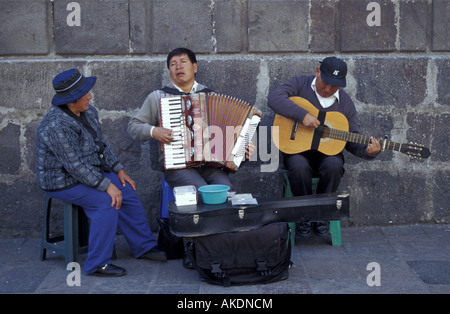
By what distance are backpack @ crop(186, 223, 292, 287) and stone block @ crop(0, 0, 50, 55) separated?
84.3 inches

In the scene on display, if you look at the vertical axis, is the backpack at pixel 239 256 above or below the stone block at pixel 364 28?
below

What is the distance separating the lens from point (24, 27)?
4652 millimetres

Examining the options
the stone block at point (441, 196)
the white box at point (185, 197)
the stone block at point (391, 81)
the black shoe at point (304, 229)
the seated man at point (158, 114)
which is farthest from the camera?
the stone block at point (441, 196)

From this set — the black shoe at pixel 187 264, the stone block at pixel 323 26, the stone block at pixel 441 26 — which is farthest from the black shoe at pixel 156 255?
the stone block at pixel 441 26

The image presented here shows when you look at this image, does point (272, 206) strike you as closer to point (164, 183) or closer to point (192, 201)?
point (192, 201)

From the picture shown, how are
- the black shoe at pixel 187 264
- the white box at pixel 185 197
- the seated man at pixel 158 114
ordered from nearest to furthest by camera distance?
the white box at pixel 185 197 < the black shoe at pixel 187 264 < the seated man at pixel 158 114

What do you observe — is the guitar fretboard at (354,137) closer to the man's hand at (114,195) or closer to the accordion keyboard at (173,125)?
the accordion keyboard at (173,125)

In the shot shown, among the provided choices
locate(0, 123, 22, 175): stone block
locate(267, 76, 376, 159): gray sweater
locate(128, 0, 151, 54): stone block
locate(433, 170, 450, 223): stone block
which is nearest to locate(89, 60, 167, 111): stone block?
locate(128, 0, 151, 54): stone block

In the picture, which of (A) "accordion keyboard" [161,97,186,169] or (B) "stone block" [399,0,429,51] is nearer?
(A) "accordion keyboard" [161,97,186,169]

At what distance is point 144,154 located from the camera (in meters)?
4.77

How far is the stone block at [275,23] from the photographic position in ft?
15.3

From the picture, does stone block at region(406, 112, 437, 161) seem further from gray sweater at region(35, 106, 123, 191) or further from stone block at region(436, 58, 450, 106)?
gray sweater at region(35, 106, 123, 191)

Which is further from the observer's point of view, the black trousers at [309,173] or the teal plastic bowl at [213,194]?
the black trousers at [309,173]

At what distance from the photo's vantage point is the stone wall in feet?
15.3
